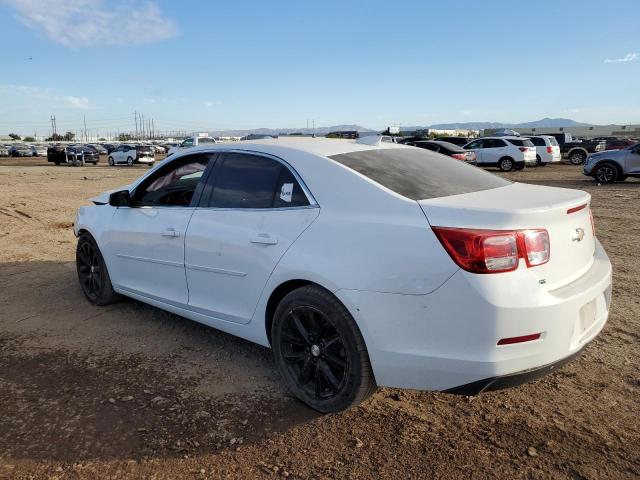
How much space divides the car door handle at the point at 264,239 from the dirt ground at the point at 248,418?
101cm

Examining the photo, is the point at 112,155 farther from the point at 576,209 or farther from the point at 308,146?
the point at 576,209

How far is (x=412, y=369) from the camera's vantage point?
277 centimetres

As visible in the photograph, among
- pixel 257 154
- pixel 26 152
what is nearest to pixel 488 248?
pixel 257 154

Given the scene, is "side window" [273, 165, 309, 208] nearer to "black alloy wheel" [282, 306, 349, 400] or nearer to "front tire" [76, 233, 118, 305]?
"black alloy wheel" [282, 306, 349, 400]

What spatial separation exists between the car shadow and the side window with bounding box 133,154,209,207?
1.13 m

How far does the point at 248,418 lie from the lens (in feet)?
10.4

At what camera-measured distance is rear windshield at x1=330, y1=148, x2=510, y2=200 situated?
10.2 feet

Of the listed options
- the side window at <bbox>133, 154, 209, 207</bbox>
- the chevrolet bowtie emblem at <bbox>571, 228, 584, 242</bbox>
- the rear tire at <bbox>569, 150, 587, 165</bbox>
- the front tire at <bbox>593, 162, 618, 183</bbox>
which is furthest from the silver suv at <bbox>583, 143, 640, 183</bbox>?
the side window at <bbox>133, 154, 209, 207</bbox>

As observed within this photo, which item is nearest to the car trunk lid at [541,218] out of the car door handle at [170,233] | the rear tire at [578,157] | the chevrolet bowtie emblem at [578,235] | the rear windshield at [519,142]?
the chevrolet bowtie emblem at [578,235]

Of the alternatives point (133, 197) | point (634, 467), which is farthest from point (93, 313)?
point (634, 467)

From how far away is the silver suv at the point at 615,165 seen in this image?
1731 cm

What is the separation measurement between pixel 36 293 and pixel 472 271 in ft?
16.3

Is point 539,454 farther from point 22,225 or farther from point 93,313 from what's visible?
point 22,225

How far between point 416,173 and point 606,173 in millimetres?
17040
